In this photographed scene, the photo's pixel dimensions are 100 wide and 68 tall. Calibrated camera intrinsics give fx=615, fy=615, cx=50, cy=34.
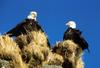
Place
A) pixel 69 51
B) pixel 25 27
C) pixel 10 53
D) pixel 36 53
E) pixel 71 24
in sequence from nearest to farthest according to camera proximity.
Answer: pixel 10 53 < pixel 36 53 < pixel 69 51 < pixel 25 27 < pixel 71 24

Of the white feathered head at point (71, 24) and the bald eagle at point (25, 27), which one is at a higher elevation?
the white feathered head at point (71, 24)

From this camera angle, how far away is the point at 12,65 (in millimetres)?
16859

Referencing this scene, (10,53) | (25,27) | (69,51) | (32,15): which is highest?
(32,15)

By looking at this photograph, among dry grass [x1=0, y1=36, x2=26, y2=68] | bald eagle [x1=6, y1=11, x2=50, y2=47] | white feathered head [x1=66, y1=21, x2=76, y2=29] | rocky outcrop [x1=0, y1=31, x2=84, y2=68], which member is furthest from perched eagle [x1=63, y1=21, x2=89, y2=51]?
dry grass [x1=0, y1=36, x2=26, y2=68]

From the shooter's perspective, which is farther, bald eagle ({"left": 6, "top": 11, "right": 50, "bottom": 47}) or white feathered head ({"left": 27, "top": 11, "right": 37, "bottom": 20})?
white feathered head ({"left": 27, "top": 11, "right": 37, "bottom": 20})

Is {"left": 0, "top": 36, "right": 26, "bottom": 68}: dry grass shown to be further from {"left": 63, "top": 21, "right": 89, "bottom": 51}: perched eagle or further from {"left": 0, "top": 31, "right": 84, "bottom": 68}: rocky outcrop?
{"left": 63, "top": 21, "right": 89, "bottom": 51}: perched eagle

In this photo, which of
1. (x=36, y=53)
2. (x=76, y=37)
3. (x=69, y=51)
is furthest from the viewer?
(x=76, y=37)

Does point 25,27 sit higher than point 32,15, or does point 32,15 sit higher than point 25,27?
point 32,15

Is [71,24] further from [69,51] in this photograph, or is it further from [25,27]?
[25,27]

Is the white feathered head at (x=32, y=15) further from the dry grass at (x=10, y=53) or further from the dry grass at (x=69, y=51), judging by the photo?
the dry grass at (x=10, y=53)

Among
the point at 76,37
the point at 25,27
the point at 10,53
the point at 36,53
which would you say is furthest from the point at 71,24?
the point at 10,53

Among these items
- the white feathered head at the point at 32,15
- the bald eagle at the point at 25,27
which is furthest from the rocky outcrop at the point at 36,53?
the white feathered head at the point at 32,15

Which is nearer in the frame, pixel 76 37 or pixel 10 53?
pixel 10 53

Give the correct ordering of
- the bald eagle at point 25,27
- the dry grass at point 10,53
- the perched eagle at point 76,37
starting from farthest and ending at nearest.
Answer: the perched eagle at point 76,37 → the bald eagle at point 25,27 → the dry grass at point 10,53
